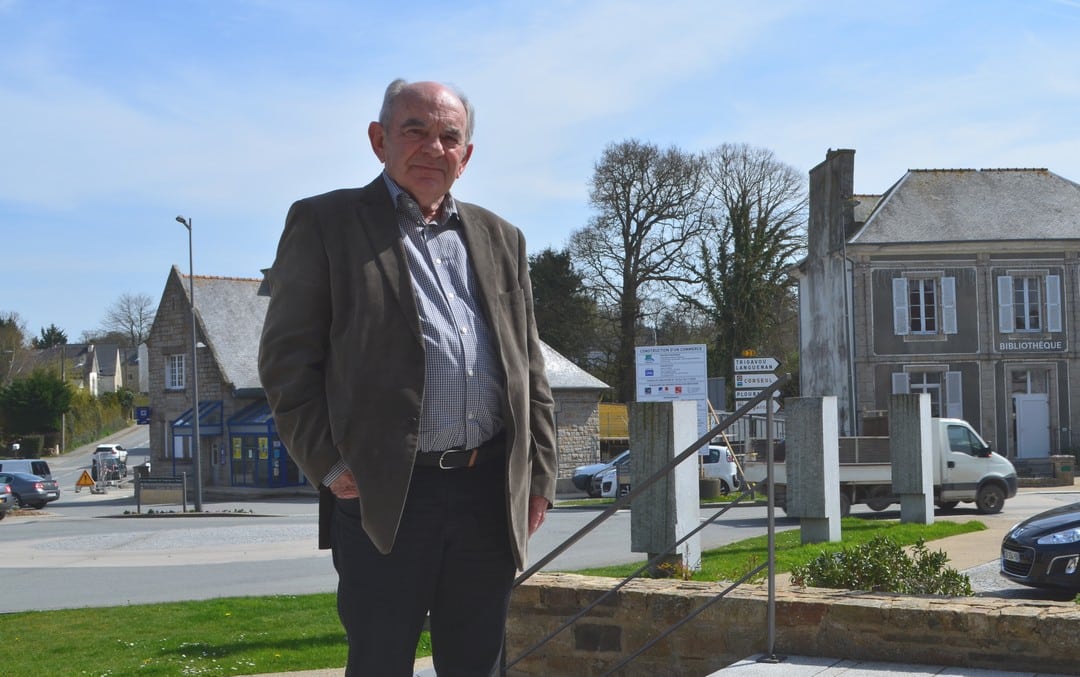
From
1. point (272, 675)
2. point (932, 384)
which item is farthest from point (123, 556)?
point (932, 384)

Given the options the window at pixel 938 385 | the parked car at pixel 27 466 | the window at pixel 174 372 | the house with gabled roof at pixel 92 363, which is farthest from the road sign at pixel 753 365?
the house with gabled roof at pixel 92 363

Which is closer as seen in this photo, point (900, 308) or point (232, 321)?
point (900, 308)

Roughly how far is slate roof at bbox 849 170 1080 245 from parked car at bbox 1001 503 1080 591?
3068 cm

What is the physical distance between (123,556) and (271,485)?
1003 inches

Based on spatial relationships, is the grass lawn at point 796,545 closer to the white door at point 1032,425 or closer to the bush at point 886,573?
the bush at point 886,573

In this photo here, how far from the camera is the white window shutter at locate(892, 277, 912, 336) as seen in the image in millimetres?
40188

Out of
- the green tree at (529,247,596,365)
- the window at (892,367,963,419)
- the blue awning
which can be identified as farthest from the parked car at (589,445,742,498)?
the blue awning

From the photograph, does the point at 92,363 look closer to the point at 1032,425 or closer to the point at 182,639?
the point at 1032,425

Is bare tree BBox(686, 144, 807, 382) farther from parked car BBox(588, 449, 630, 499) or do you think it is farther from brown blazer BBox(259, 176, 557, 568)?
brown blazer BBox(259, 176, 557, 568)

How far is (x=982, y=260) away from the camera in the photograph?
4000 centimetres

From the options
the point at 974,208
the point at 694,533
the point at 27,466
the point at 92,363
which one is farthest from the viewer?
the point at 92,363

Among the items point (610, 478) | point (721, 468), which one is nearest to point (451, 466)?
point (721, 468)

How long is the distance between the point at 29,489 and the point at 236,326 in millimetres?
12574

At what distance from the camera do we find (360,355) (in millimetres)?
3195
